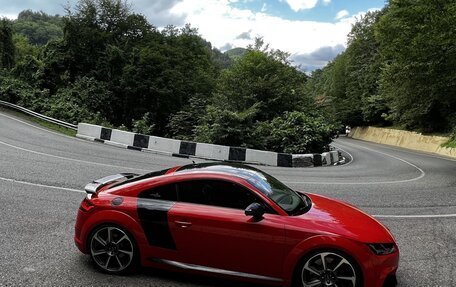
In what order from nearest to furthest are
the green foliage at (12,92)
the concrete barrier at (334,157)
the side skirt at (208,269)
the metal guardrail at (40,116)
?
1. the side skirt at (208,269)
2. the concrete barrier at (334,157)
3. the metal guardrail at (40,116)
4. the green foliage at (12,92)

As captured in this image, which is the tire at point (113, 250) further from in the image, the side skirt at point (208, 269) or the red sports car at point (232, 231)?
the side skirt at point (208, 269)

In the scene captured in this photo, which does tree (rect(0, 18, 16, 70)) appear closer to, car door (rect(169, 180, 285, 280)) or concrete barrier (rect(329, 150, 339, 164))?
concrete barrier (rect(329, 150, 339, 164))

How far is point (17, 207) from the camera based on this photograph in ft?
24.3

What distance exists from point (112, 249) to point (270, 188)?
211cm

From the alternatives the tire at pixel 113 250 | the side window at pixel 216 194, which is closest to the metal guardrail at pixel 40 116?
the tire at pixel 113 250

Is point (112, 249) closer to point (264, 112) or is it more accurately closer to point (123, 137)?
point (123, 137)

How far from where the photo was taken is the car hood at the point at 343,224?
4.38m

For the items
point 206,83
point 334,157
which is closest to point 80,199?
point 334,157

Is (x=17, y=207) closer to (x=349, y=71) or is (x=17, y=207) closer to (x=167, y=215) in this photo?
(x=167, y=215)

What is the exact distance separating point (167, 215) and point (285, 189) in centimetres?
163

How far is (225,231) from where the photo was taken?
14.9 ft

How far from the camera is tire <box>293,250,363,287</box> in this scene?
427 cm

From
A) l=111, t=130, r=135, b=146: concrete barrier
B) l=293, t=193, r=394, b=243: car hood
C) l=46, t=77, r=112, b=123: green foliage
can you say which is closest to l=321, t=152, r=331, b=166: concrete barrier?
l=111, t=130, r=135, b=146: concrete barrier

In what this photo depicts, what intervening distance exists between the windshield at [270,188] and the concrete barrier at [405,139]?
91.6ft
